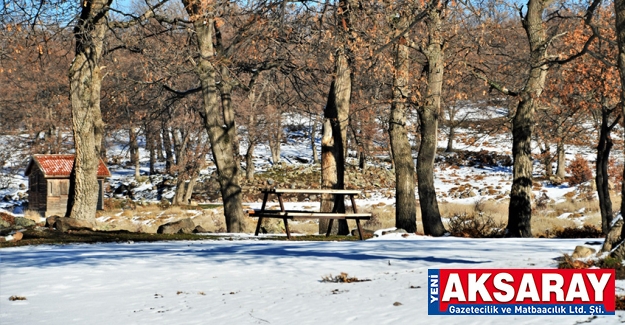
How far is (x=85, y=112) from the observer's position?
19516 mm

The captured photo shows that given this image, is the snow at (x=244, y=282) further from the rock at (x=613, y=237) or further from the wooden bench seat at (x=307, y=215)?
the wooden bench seat at (x=307, y=215)

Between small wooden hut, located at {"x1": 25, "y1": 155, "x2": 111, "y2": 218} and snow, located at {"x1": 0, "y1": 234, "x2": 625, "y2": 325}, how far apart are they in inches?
1554

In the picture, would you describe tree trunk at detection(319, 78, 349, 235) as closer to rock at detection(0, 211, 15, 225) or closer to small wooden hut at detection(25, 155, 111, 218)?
rock at detection(0, 211, 15, 225)

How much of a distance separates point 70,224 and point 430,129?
8.72 metres

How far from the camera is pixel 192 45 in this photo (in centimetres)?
2300

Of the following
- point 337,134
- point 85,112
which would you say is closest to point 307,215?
point 337,134

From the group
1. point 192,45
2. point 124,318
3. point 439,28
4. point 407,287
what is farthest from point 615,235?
point 192,45

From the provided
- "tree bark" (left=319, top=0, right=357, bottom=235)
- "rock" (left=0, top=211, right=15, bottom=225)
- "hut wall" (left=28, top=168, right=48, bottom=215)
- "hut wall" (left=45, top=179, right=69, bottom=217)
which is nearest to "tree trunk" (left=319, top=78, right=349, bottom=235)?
"tree bark" (left=319, top=0, right=357, bottom=235)

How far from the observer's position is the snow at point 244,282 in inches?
303

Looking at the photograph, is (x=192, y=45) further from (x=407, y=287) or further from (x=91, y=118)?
(x=407, y=287)

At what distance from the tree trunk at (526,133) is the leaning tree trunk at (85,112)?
32.8 ft

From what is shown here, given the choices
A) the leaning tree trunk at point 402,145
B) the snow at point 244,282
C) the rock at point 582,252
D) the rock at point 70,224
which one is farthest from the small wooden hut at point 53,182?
the rock at point 582,252

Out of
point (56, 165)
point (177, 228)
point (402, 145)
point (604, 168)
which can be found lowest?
point (177, 228)

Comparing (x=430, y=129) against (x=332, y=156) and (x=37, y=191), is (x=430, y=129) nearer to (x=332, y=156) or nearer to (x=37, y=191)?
(x=332, y=156)
